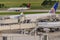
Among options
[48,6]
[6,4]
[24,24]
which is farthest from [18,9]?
[24,24]

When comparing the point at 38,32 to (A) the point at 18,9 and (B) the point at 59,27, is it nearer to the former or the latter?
(B) the point at 59,27

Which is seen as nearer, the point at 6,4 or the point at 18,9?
the point at 18,9

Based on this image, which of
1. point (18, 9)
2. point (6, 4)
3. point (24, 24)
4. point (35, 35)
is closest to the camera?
point (35, 35)

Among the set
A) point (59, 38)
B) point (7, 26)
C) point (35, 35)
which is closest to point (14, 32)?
point (7, 26)

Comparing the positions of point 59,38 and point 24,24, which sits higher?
point 24,24

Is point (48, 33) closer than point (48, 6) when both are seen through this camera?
Yes

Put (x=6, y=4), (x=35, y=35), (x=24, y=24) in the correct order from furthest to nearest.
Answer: (x=6, y=4), (x=24, y=24), (x=35, y=35)

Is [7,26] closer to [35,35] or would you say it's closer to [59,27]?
[35,35]

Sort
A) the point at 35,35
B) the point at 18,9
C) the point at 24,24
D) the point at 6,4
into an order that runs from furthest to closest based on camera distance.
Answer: the point at 6,4 → the point at 18,9 → the point at 24,24 → the point at 35,35
